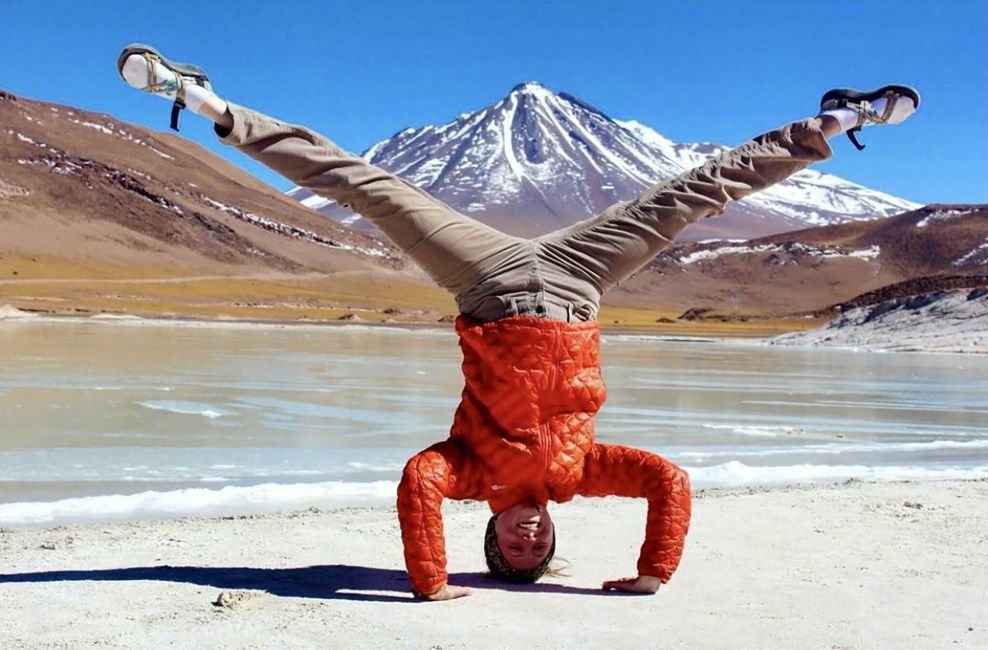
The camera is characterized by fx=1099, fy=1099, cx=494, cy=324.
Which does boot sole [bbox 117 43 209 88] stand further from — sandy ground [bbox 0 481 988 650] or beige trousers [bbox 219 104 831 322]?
sandy ground [bbox 0 481 988 650]

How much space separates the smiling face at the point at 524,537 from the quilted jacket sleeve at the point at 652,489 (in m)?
0.24

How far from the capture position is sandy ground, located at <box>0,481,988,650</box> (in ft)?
12.8

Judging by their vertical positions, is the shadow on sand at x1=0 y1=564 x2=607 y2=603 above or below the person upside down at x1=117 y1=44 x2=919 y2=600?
below

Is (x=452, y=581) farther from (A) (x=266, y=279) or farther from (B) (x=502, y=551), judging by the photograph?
(A) (x=266, y=279)

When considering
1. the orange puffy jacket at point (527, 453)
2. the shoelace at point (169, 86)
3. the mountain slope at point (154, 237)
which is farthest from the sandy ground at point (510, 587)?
the mountain slope at point (154, 237)

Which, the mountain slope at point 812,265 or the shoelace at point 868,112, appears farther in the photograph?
the mountain slope at point 812,265

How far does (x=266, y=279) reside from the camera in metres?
104

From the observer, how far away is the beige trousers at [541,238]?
4594 millimetres

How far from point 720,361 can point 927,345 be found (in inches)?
487

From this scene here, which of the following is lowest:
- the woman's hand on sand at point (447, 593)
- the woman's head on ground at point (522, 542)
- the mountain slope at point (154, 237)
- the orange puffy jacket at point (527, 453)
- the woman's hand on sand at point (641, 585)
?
the woman's hand on sand at point (447, 593)

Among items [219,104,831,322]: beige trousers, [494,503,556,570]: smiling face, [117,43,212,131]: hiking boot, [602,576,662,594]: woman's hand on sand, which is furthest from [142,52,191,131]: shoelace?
[602,576,662,594]: woman's hand on sand

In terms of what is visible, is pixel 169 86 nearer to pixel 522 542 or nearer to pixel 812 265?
pixel 522 542

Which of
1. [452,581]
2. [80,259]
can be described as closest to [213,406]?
[452,581]

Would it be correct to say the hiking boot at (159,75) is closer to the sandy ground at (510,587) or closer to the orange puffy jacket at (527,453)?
the orange puffy jacket at (527,453)
